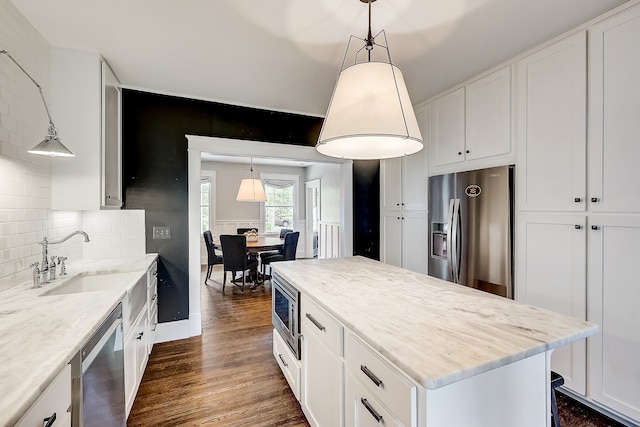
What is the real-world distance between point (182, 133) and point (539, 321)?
315 centimetres

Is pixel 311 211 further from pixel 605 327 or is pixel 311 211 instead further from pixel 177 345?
pixel 605 327

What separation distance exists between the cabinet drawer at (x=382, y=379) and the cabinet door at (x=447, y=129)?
7.06 feet

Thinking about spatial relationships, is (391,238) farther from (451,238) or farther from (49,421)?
(49,421)

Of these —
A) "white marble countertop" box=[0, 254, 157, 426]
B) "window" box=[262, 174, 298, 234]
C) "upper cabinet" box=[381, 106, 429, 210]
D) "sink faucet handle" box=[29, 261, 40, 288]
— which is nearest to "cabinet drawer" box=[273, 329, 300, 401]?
"white marble countertop" box=[0, 254, 157, 426]

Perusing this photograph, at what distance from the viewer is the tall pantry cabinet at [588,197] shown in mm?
Answer: 1652

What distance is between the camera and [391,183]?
11.8ft

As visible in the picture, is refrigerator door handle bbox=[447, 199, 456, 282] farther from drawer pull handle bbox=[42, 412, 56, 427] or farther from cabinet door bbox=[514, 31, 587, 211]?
drawer pull handle bbox=[42, 412, 56, 427]

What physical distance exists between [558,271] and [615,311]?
344mm

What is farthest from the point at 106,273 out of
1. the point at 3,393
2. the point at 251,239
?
the point at 251,239

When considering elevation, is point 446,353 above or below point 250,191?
below

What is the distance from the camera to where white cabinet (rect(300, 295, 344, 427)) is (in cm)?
131

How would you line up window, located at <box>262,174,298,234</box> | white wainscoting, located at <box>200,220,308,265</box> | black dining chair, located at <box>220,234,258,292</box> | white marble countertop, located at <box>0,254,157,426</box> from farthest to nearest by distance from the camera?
window, located at <box>262,174,298,234</box> < white wainscoting, located at <box>200,220,308,265</box> < black dining chair, located at <box>220,234,258,292</box> < white marble countertop, located at <box>0,254,157,426</box>

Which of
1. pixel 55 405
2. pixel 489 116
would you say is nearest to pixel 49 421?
pixel 55 405

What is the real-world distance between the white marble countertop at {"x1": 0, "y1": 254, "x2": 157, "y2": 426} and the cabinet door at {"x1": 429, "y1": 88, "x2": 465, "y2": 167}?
2.76m
